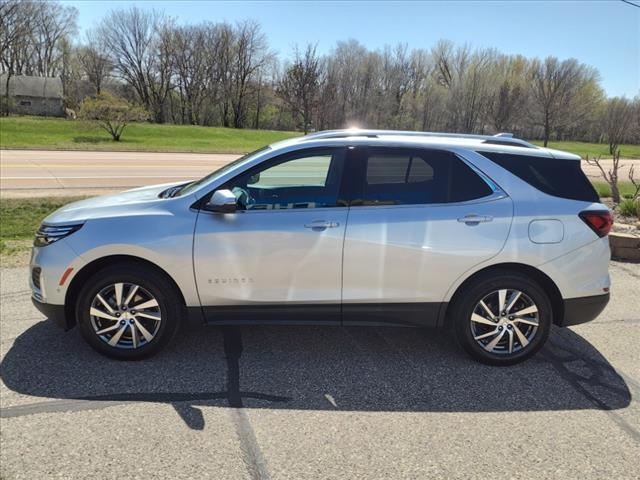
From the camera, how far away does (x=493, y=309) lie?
3486 millimetres

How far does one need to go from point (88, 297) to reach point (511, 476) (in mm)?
2953

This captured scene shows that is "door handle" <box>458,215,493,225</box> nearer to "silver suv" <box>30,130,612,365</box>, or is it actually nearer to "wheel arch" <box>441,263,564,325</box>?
"silver suv" <box>30,130,612,365</box>

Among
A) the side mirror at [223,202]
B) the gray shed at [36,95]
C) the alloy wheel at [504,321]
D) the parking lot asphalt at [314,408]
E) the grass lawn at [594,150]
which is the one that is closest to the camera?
the parking lot asphalt at [314,408]

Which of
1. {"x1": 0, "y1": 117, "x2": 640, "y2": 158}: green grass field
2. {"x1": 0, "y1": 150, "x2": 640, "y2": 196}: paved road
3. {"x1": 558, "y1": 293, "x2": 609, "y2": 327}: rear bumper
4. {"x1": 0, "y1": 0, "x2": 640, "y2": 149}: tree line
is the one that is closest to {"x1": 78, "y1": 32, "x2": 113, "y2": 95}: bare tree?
{"x1": 0, "y1": 0, "x2": 640, "y2": 149}: tree line

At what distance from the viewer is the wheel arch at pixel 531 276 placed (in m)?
3.46

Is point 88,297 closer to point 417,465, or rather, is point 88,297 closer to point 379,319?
point 379,319

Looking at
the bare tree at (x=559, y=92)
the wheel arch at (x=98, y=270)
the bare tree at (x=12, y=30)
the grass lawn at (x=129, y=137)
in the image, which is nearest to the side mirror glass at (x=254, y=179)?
the wheel arch at (x=98, y=270)

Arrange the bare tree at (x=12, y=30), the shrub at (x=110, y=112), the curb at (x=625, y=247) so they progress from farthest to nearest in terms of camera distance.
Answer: the bare tree at (x=12, y=30), the shrub at (x=110, y=112), the curb at (x=625, y=247)

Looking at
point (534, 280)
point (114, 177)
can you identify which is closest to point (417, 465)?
point (534, 280)

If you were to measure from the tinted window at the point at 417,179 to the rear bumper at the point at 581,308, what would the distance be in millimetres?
1064

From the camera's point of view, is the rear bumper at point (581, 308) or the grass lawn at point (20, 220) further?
the grass lawn at point (20, 220)

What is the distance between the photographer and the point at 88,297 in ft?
11.1

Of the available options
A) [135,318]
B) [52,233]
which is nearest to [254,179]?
[135,318]

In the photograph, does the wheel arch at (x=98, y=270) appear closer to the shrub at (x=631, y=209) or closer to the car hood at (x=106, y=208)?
the car hood at (x=106, y=208)
